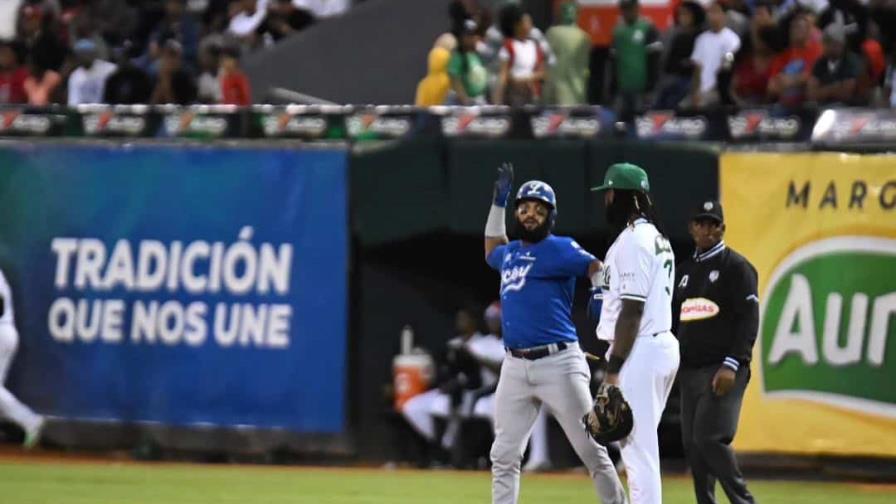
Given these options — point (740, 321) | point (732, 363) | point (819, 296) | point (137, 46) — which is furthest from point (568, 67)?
point (732, 363)

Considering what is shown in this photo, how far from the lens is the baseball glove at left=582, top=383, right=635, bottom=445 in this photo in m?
8.99

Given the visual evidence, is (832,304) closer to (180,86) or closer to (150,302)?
(150,302)

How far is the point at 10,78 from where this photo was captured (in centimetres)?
1994

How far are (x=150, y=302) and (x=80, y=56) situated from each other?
428 cm

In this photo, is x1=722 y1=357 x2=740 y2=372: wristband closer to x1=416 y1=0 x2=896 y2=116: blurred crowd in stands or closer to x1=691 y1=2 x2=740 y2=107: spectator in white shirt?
x1=416 y1=0 x2=896 y2=116: blurred crowd in stands

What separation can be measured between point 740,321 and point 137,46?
41.6 feet

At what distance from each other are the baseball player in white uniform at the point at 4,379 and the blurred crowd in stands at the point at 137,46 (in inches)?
105

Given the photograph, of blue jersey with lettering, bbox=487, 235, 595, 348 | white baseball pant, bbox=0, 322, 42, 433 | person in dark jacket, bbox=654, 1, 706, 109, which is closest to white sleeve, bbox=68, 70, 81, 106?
white baseball pant, bbox=0, 322, 42, 433

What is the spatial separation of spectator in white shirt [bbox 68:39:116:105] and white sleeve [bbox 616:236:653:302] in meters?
11.4

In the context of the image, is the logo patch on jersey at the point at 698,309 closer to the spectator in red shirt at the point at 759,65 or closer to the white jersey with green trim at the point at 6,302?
the spectator in red shirt at the point at 759,65

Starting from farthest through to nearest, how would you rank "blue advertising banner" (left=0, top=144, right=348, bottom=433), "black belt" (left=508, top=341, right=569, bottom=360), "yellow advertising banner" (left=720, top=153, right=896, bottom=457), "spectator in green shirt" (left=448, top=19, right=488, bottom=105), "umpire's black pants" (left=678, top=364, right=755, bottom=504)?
"spectator in green shirt" (left=448, top=19, right=488, bottom=105) → "blue advertising banner" (left=0, top=144, right=348, bottom=433) → "yellow advertising banner" (left=720, top=153, right=896, bottom=457) → "umpire's black pants" (left=678, top=364, right=755, bottom=504) → "black belt" (left=508, top=341, right=569, bottom=360)

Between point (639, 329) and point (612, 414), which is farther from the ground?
point (639, 329)

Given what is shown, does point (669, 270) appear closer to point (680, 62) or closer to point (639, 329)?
point (639, 329)

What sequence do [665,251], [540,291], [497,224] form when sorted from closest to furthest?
1. [665,251]
2. [540,291]
3. [497,224]
